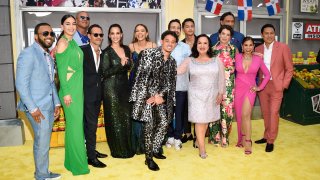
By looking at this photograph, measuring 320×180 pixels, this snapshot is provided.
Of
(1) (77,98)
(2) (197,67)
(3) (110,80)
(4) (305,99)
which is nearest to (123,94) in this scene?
(3) (110,80)

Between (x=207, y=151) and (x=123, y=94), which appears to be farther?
(x=207, y=151)

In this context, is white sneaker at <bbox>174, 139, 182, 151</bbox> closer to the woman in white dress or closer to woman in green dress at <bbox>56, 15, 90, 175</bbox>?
the woman in white dress

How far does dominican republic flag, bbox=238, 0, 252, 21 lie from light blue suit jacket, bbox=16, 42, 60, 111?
13.7ft

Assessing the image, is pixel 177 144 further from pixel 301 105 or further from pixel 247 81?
pixel 301 105

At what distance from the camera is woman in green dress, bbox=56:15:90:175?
325 centimetres

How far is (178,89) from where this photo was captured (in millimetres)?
4359

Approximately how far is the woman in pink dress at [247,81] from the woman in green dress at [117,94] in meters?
A: 1.53

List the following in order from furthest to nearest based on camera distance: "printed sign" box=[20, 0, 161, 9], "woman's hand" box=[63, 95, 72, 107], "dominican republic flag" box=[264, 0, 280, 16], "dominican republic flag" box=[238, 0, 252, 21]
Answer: "dominican republic flag" box=[264, 0, 280, 16]
"dominican republic flag" box=[238, 0, 252, 21]
"printed sign" box=[20, 0, 161, 9]
"woman's hand" box=[63, 95, 72, 107]

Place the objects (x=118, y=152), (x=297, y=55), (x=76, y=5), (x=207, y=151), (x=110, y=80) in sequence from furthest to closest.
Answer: (x=297, y=55)
(x=76, y=5)
(x=207, y=151)
(x=118, y=152)
(x=110, y=80)

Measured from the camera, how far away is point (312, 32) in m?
6.80

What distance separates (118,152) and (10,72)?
7.10 ft

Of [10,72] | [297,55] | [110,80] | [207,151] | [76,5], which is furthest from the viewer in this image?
[297,55]

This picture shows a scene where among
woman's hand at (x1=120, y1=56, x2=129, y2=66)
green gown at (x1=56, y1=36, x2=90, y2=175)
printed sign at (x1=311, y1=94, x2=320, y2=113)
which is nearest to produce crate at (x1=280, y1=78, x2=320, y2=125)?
printed sign at (x1=311, y1=94, x2=320, y2=113)

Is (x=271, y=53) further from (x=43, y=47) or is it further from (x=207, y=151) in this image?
(x=43, y=47)
